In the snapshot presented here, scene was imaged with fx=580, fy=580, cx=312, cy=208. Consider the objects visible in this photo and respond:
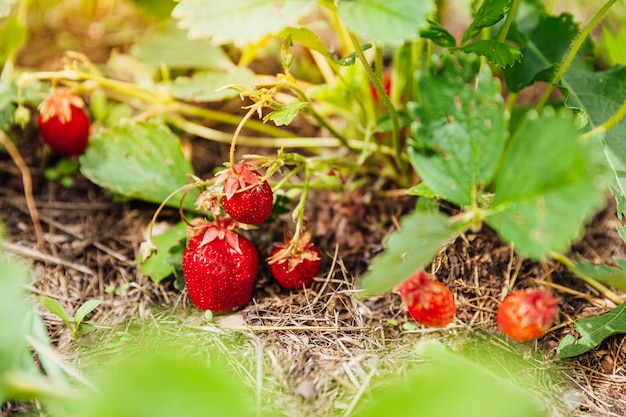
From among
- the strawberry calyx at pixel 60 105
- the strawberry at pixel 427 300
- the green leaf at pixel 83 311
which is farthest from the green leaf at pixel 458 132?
the strawberry calyx at pixel 60 105

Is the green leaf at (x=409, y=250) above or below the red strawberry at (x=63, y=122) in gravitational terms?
above

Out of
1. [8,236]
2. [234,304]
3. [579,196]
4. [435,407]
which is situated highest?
[579,196]

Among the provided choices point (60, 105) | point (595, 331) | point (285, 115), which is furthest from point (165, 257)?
point (595, 331)

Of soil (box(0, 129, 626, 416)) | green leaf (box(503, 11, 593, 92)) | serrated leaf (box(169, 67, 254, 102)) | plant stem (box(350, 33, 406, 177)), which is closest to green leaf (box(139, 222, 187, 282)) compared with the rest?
soil (box(0, 129, 626, 416))

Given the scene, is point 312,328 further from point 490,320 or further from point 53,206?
point 53,206

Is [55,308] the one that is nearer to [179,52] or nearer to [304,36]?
[304,36]

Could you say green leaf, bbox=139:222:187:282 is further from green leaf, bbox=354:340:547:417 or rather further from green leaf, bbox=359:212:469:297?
green leaf, bbox=354:340:547:417

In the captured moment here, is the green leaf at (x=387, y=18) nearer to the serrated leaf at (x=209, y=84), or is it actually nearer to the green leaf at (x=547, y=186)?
the green leaf at (x=547, y=186)

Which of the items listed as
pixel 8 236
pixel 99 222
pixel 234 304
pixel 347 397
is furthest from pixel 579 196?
pixel 8 236
